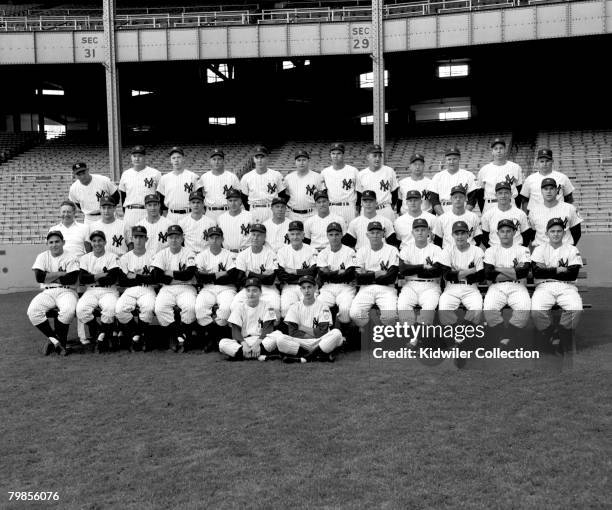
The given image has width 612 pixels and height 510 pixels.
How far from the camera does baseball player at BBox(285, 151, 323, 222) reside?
9.47 m

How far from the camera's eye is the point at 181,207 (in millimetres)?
9500

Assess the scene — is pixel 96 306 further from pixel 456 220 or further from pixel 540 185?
pixel 540 185

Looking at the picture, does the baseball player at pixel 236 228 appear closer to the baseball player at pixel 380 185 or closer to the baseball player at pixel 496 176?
the baseball player at pixel 380 185

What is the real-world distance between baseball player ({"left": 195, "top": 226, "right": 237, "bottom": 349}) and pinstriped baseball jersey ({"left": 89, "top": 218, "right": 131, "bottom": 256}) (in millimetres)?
1300

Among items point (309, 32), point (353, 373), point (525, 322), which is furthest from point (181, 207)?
point (309, 32)

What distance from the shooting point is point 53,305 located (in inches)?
325

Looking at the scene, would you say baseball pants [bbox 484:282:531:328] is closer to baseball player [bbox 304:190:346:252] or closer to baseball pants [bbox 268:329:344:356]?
baseball pants [bbox 268:329:344:356]

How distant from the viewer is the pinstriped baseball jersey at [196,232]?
9023 millimetres

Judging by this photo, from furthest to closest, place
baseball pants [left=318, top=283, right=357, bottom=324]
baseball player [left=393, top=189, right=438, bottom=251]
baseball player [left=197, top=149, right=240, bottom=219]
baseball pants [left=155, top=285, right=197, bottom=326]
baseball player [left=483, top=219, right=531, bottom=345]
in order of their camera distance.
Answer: baseball player [left=197, top=149, right=240, bottom=219], baseball player [left=393, top=189, right=438, bottom=251], baseball pants [left=155, top=285, right=197, bottom=326], baseball pants [left=318, top=283, right=357, bottom=324], baseball player [left=483, top=219, right=531, bottom=345]

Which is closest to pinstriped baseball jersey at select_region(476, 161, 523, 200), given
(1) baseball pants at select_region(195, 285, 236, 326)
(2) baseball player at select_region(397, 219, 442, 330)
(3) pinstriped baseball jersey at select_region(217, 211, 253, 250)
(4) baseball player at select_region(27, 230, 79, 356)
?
(2) baseball player at select_region(397, 219, 442, 330)

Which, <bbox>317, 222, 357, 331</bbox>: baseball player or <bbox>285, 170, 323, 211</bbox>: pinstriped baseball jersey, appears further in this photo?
<bbox>285, 170, 323, 211</bbox>: pinstriped baseball jersey

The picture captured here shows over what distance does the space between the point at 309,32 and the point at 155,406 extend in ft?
59.7

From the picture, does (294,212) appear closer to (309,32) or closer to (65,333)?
(65,333)

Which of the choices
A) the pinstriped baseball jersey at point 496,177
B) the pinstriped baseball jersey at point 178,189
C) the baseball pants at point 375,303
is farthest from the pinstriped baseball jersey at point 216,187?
the pinstriped baseball jersey at point 496,177
